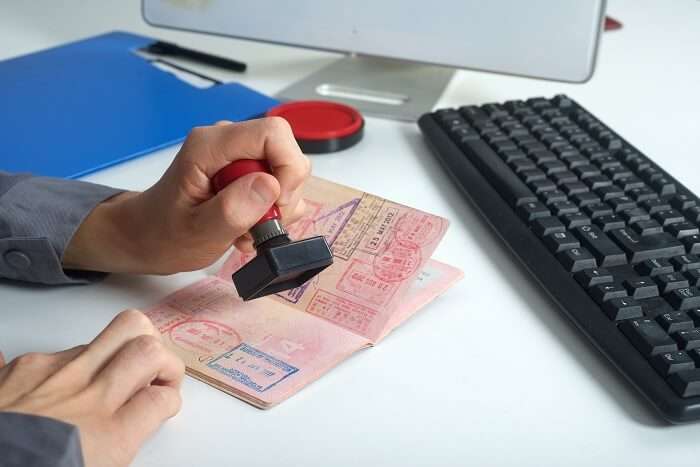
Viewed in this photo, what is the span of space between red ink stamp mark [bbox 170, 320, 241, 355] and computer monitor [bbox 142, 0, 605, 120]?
0.40 meters

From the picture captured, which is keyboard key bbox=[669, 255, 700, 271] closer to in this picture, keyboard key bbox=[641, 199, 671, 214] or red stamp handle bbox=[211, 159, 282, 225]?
keyboard key bbox=[641, 199, 671, 214]

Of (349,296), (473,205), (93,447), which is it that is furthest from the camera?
(473,205)

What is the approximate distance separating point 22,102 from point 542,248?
567mm

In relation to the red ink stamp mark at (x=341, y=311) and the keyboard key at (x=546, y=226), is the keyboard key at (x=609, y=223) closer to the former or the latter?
the keyboard key at (x=546, y=226)

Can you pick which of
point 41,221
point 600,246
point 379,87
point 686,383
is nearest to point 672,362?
point 686,383

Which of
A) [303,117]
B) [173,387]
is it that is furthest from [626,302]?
[303,117]

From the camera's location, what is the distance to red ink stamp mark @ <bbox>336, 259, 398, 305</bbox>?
1.84ft

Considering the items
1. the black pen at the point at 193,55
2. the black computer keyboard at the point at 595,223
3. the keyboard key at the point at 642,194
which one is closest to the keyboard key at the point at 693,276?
the black computer keyboard at the point at 595,223

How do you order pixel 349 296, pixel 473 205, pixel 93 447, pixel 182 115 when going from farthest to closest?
pixel 182 115, pixel 473 205, pixel 349 296, pixel 93 447

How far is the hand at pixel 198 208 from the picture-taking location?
0.53 meters

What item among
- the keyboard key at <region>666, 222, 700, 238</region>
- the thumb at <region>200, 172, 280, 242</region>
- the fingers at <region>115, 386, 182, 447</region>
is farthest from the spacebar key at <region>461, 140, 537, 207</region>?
the fingers at <region>115, 386, 182, 447</region>

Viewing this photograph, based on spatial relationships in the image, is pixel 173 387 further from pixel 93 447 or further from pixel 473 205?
pixel 473 205

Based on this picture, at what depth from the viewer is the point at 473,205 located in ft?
2.28

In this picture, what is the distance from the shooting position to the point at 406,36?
2.88 ft
